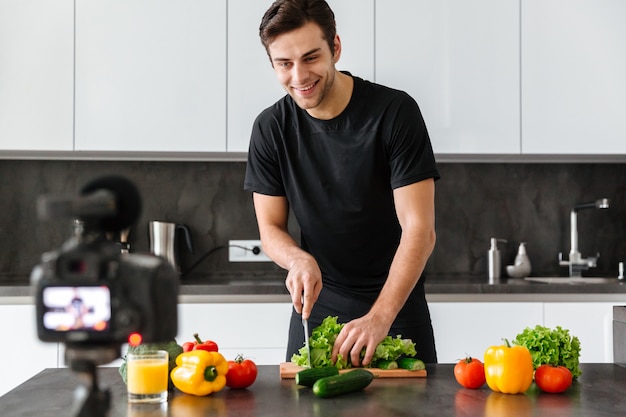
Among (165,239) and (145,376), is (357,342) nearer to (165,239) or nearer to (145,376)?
(145,376)

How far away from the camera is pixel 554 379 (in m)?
1.56

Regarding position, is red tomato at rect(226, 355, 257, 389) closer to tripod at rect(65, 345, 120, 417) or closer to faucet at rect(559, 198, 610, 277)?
tripod at rect(65, 345, 120, 417)

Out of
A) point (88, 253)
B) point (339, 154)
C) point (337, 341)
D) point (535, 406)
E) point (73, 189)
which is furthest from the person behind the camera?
point (73, 189)

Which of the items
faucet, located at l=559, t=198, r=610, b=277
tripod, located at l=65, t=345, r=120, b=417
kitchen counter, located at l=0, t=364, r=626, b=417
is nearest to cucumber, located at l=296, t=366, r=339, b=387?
kitchen counter, located at l=0, t=364, r=626, b=417

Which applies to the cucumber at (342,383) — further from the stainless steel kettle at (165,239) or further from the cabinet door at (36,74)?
the cabinet door at (36,74)

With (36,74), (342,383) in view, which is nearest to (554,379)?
(342,383)

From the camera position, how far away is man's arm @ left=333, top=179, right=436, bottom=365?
177 cm

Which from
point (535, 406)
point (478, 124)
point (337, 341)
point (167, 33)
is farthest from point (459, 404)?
point (167, 33)

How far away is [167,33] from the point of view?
3418 millimetres

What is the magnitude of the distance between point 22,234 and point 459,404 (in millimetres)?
2955

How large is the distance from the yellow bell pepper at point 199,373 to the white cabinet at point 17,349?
1.72m

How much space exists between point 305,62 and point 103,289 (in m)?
1.44

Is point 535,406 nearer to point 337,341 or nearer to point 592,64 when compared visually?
point 337,341

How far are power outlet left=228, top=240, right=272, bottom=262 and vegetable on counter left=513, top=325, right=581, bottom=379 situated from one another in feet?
7.35
